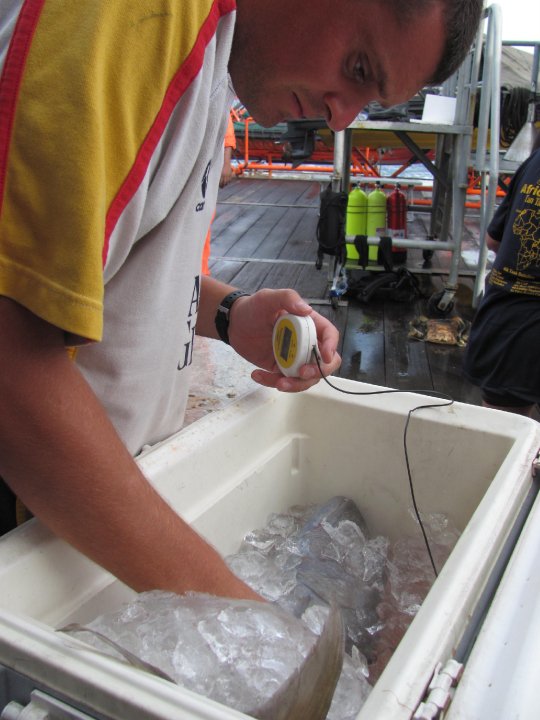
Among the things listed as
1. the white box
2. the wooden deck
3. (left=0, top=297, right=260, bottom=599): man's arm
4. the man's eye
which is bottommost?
the wooden deck

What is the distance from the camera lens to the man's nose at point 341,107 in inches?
30.8

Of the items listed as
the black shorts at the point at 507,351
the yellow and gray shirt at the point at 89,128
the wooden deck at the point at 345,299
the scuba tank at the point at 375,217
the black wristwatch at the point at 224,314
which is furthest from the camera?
the scuba tank at the point at 375,217

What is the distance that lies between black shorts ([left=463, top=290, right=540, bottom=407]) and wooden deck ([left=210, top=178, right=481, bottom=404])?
0.37 m

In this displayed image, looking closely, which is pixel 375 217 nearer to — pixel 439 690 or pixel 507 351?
pixel 507 351

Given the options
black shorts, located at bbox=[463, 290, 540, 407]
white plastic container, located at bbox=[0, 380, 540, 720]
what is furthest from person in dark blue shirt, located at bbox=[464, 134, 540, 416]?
white plastic container, located at bbox=[0, 380, 540, 720]

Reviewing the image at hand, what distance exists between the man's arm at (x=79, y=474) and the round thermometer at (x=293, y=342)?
38 centimetres

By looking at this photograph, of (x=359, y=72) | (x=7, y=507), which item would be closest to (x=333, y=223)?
(x=359, y=72)

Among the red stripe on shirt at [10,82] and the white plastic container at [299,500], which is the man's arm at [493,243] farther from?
the red stripe on shirt at [10,82]

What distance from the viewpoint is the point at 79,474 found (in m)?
0.58

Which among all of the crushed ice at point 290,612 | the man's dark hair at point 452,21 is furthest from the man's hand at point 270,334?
the man's dark hair at point 452,21

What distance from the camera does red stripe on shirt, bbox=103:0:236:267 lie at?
557 mm

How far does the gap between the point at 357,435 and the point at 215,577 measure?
1.71 feet

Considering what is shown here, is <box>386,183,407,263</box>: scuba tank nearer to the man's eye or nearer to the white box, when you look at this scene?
the white box

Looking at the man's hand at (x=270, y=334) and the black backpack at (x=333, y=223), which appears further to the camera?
the black backpack at (x=333, y=223)
